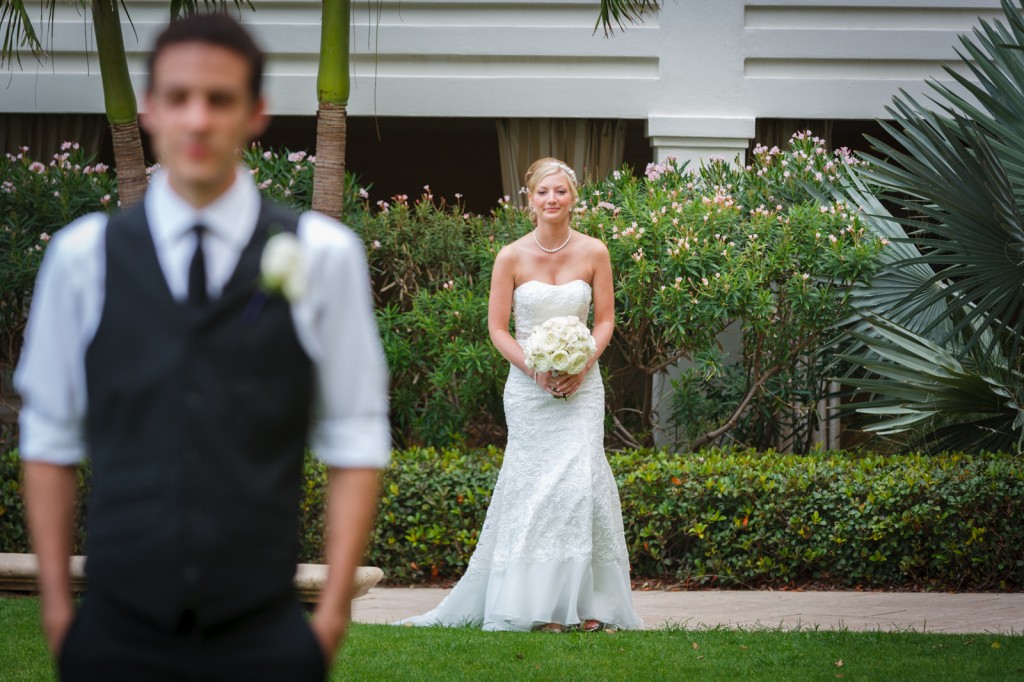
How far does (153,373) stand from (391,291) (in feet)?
29.1

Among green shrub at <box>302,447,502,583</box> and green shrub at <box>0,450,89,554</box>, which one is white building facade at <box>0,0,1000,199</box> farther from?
green shrub at <box>0,450,89,554</box>

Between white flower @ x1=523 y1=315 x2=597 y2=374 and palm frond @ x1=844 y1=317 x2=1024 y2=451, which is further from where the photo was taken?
palm frond @ x1=844 y1=317 x2=1024 y2=451

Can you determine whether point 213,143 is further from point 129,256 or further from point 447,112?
point 447,112

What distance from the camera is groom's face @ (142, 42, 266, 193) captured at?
76.7 inches

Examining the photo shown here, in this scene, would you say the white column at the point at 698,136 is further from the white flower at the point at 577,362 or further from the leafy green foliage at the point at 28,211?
the white flower at the point at 577,362

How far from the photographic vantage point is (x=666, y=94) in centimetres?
1116

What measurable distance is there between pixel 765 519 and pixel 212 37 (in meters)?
6.47

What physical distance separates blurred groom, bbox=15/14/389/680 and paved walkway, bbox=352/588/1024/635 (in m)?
4.75

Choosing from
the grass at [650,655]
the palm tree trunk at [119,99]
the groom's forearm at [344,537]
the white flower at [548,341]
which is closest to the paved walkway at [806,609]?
the grass at [650,655]

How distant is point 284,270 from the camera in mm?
1913

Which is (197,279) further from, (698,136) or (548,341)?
(698,136)

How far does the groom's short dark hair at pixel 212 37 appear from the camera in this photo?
1.97 m

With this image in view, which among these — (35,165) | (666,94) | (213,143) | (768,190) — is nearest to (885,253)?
(768,190)

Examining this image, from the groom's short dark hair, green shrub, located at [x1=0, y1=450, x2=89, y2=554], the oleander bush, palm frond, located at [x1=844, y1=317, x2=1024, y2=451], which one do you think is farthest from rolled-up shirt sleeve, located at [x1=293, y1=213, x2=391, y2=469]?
the oleander bush
